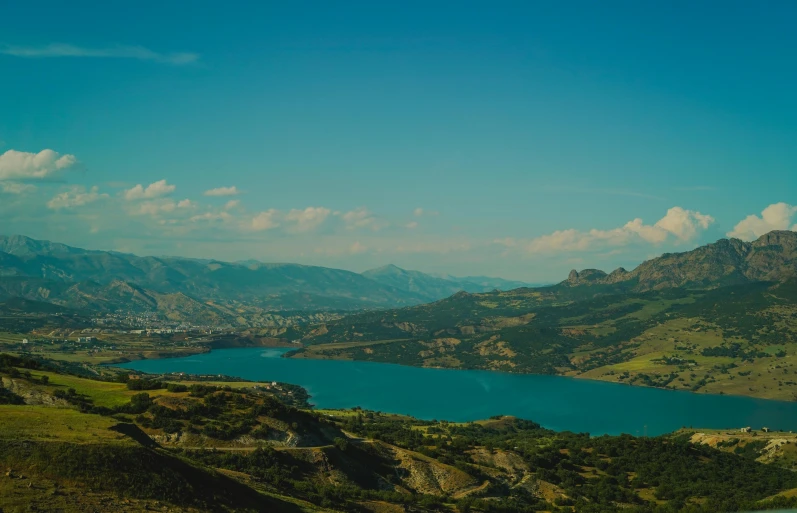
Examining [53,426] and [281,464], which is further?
[281,464]

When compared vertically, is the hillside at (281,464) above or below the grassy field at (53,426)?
below

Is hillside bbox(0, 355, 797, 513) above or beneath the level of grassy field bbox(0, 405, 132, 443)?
beneath

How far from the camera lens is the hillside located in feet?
110

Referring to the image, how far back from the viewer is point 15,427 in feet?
129

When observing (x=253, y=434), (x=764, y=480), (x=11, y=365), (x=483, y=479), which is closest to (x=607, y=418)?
(x=764, y=480)

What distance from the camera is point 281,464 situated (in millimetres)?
62875

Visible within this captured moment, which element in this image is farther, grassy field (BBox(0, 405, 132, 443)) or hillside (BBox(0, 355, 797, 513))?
grassy field (BBox(0, 405, 132, 443))

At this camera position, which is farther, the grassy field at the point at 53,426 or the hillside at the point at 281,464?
the grassy field at the point at 53,426

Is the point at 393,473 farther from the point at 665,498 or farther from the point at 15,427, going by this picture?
the point at 15,427

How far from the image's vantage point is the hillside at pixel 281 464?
33.5m

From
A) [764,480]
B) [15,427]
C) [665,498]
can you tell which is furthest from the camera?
[764,480]

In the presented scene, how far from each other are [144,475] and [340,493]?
2785 centimetres

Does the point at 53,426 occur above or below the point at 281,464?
above

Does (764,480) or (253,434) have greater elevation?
(253,434)
